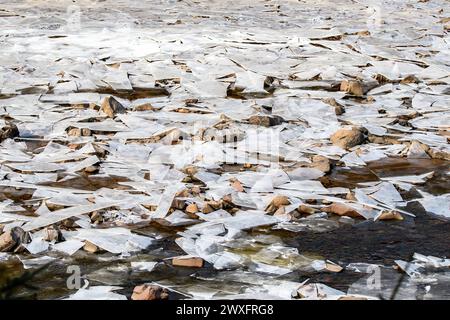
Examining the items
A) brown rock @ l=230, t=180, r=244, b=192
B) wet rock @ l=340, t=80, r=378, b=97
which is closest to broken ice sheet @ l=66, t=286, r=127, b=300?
brown rock @ l=230, t=180, r=244, b=192

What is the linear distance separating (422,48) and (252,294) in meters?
6.40

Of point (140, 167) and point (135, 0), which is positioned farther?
point (135, 0)

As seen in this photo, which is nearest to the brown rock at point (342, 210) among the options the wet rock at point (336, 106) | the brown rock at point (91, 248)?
the brown rock at point (91, 248)

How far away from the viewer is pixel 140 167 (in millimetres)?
5211

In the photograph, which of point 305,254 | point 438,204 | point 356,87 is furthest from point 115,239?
point 356,87

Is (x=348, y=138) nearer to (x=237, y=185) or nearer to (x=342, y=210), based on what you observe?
(x=237, y=185)

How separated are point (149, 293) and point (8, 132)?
9.55 feet

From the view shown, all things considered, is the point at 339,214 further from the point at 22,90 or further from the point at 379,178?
the point at 22,90

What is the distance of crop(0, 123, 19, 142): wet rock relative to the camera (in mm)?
5770

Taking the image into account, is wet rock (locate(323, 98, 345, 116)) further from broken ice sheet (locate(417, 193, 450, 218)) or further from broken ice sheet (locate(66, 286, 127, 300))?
broken ice sheet (locate(66, 286, 127, 300))

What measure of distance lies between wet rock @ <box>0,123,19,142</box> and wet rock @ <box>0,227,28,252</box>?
78.0 inches
